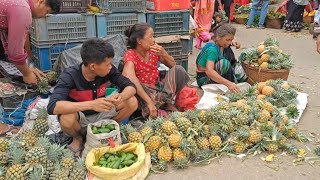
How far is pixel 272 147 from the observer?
339 centimetres

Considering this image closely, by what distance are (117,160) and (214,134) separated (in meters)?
1.02

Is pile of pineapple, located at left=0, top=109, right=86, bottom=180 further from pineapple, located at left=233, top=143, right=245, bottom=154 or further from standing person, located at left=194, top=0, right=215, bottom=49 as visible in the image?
standing person, located at left=194, top=0, right=215, bottom=49

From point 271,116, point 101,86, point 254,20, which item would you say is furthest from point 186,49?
point 254,20

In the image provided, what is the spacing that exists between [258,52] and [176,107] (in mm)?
1596

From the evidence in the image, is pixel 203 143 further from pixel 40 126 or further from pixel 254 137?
pixel 40 126

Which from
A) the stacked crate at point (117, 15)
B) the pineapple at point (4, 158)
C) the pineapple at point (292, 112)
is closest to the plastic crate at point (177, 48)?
the stacked crate at point (117, 15)

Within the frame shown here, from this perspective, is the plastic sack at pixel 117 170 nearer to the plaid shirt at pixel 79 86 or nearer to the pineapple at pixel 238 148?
the plaid shirt at pixel 79 86

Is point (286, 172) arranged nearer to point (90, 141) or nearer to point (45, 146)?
point (90, 141)

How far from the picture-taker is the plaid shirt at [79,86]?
306 centimetres

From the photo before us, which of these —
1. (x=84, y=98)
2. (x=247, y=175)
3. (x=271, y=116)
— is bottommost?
(x=247, y=175)

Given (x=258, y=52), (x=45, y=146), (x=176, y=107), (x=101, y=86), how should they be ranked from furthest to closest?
1. (x=258, y=52)
2. (x=176, y=107)
3. (x=101, y=86)
4. (x=45, y=146)

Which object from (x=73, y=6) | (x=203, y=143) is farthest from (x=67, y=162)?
(x=73, y=6)

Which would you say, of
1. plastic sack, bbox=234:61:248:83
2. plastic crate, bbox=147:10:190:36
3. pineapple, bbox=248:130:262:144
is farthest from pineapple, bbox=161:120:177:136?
plastic crate, bbox=147:10:190:36

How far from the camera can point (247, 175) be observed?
10.2 feet
